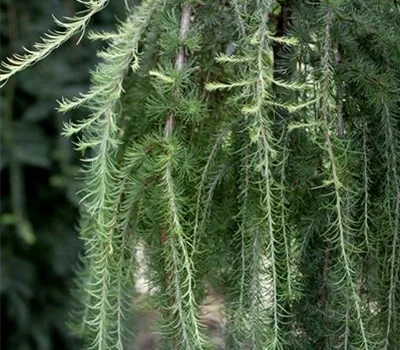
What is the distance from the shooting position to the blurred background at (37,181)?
1.80 metres

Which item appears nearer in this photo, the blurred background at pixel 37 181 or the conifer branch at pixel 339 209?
the conifer branch at pixel 339 209

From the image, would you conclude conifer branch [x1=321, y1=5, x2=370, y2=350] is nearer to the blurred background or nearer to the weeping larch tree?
the weeping larch tree

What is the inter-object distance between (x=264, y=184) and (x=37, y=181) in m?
1.25

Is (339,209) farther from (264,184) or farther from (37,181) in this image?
(37,181)

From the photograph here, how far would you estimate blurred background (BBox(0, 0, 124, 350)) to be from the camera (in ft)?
5.91

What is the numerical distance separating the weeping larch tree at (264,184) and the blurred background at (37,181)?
980 millimetres

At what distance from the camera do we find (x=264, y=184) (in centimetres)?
74

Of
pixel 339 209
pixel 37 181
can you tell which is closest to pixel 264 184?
pixel 339 209

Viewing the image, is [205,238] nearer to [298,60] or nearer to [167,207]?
[167,207]

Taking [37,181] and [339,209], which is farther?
[37,181]

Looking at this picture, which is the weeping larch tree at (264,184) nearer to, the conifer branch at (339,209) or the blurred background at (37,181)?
the conifer branch at (339,209)

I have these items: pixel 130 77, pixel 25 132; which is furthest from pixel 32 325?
pixel 130 77

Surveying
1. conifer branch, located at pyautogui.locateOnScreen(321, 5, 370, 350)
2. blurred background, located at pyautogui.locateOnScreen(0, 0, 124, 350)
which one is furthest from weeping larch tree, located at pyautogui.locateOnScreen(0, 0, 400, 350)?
blurred background, located at pyautogui.locateOnScreen(0, 0, 124, 350)

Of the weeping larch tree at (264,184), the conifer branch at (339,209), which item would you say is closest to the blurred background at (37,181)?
the weeping larch tree at (264,184)
